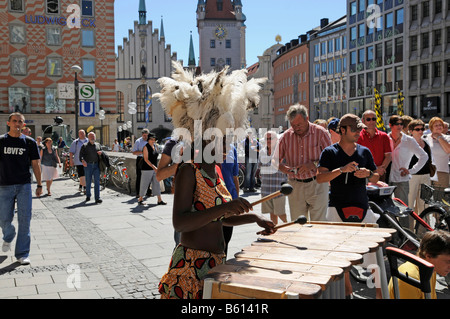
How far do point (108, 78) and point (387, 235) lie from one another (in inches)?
2113

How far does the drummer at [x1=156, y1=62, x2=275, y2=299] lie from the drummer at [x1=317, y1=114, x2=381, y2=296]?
8.49ft

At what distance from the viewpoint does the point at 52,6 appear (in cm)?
5141

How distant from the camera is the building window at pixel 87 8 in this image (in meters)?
52.2

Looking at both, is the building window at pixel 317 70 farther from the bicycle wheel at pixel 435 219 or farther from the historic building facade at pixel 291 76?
the bicycle wheel at pixel 435 219

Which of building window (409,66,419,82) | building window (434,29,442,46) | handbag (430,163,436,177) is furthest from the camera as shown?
building window (409,66,419,82)

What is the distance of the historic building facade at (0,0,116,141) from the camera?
165ft

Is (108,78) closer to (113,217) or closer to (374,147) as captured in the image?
(113,217)

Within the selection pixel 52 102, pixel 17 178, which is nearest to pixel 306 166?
pixel 17 178

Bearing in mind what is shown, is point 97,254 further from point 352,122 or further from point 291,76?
point 291,76

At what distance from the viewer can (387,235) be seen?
126 inches

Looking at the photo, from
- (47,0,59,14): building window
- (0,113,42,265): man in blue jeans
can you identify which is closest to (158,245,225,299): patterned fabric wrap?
(0,113,42,265): man in blue jeans

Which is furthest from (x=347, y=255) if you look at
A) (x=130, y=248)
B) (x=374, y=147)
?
(x=130, y=248)

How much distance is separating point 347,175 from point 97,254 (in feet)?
12.2

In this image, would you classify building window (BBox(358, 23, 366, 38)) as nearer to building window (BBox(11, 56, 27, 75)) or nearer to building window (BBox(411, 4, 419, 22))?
building window (BBox(411, 4, 419, 22))
